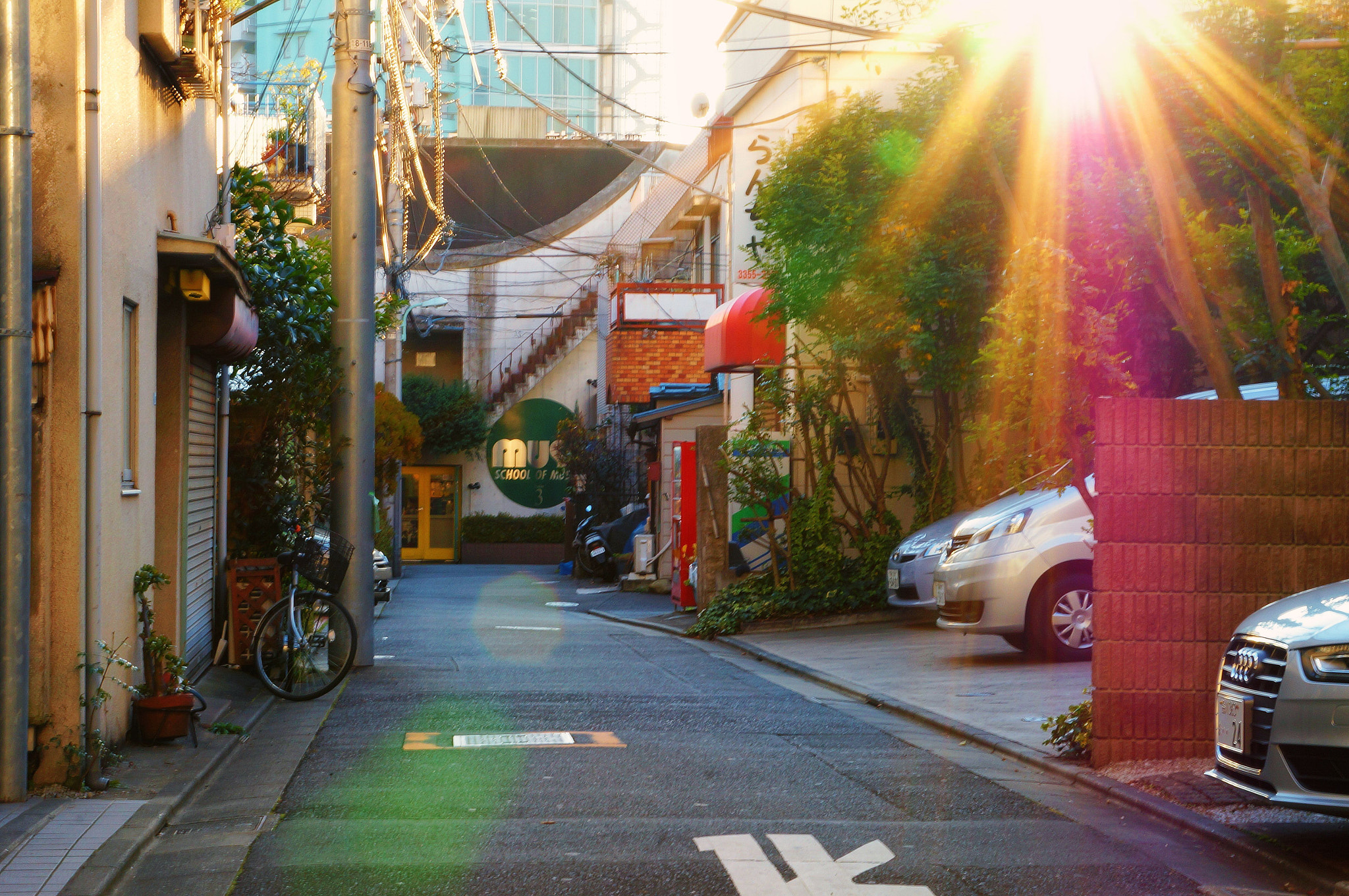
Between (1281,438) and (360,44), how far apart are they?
810cm

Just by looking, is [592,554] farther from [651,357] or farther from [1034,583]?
[1034,583]

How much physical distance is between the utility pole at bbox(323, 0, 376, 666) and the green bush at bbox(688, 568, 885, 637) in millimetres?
4861

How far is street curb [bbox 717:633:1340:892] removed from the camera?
493cm

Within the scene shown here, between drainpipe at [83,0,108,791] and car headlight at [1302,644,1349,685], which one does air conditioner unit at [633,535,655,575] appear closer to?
drainpipe at [83,0,108,791]

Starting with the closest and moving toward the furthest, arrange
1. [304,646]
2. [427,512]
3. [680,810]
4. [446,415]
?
[680,810]
[304,646]
[446,415]
[427,512]

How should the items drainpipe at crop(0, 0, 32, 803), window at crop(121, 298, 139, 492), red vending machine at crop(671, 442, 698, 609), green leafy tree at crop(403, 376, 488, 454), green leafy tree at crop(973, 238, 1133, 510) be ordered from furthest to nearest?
1. green leafy tree at crop(403, 376, 488, 454)
2. red vending machine at crop(671, 442, 698, 609)
3. window at crop(121, 298, 139, 492)
4. green leafy tree at crop(973, 238, 1133, 510)
5. drainpipe at crop(0, 0, 32, 803)

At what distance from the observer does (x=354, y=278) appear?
1106 centimetres

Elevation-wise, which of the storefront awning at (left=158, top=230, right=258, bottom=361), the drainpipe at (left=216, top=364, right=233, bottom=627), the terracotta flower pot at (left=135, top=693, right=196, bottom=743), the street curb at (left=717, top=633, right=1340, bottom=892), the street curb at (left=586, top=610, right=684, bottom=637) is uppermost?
the storefront awning at (left=158, top=230, right=258, bottom=361)

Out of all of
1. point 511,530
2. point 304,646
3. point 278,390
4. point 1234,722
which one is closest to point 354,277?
point 278,390

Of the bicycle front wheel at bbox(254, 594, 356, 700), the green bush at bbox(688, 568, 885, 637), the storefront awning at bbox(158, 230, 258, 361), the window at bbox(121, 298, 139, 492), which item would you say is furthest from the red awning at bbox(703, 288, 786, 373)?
the window at bbox(121, 298, 139, 492)

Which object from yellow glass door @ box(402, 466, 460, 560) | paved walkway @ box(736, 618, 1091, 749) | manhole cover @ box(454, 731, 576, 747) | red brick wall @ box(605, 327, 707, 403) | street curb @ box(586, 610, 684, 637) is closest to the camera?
manhole cover @ box(454, 731, 576, 747)

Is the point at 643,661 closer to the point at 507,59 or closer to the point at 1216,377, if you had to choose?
the point at 1216,377

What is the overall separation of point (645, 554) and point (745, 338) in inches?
261

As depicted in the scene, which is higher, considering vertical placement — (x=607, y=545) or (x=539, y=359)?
(x=539, y=359)
